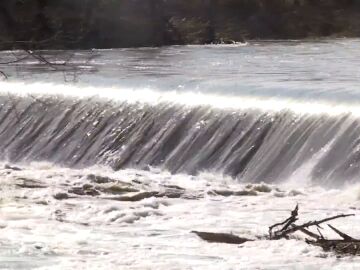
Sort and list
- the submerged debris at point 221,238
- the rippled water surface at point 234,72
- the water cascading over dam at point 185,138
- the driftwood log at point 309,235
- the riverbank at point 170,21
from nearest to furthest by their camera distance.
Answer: the driftwood log at point 309,235 → the submerged debris at point 221,238 → the water cascading over dam at point 185,138 → the rippled water surface at point 234,72 → the riverbank at point 170,21

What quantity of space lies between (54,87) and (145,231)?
775 centimetres

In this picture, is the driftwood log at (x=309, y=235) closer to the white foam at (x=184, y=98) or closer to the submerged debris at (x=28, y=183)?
the submerged debris at (x=28, y=183)

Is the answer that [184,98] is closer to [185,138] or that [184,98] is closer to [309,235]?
[185,138]

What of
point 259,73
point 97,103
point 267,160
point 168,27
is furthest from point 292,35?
point 267,160

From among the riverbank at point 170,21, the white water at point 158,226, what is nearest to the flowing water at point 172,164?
the white water at point 158,226

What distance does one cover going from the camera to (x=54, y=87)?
49.0ft

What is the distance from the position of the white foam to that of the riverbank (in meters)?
12.9

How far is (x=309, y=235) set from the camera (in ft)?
21.0

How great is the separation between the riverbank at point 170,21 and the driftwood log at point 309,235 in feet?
69.7

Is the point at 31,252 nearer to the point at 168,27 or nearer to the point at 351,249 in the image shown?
the point at 351,249

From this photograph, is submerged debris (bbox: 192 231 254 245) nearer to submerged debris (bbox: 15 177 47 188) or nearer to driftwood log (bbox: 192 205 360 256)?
driftwood log (bbox: 192 205 360 256)

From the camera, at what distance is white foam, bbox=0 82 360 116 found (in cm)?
1070

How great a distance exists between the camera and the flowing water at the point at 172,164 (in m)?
6.81

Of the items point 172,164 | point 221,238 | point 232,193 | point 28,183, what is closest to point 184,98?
point 172,164
